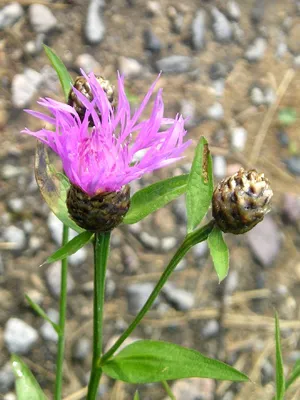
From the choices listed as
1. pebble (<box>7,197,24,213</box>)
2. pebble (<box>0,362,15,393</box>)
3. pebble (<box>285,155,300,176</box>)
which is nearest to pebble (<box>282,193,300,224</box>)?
pebble (<box>285,155,300,176</box>)

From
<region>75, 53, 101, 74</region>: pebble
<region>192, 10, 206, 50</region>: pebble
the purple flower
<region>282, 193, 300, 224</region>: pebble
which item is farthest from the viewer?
<region>192, 10, 206, 50</region>: pebble

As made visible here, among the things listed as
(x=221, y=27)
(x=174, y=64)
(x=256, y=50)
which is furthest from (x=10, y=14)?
(x=256, y=50)

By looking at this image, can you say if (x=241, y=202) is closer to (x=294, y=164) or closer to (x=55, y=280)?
(x=55, y=280)

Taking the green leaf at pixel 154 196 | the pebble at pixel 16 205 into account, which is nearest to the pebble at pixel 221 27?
the pebble at pixel 16 205

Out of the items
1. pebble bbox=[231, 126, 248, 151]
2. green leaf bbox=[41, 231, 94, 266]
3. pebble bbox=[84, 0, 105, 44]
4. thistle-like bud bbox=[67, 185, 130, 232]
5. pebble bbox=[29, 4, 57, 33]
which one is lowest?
pebble bbox=[231, 126, 248, 151]

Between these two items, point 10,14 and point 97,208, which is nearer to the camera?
point 97,208

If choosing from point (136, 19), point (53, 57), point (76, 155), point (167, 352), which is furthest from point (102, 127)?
point (136, 19)

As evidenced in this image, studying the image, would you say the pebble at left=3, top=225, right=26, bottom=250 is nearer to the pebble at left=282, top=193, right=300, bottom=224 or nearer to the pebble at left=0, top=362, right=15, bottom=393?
the pebble at left=0, top=362, right=15, bottom=393
